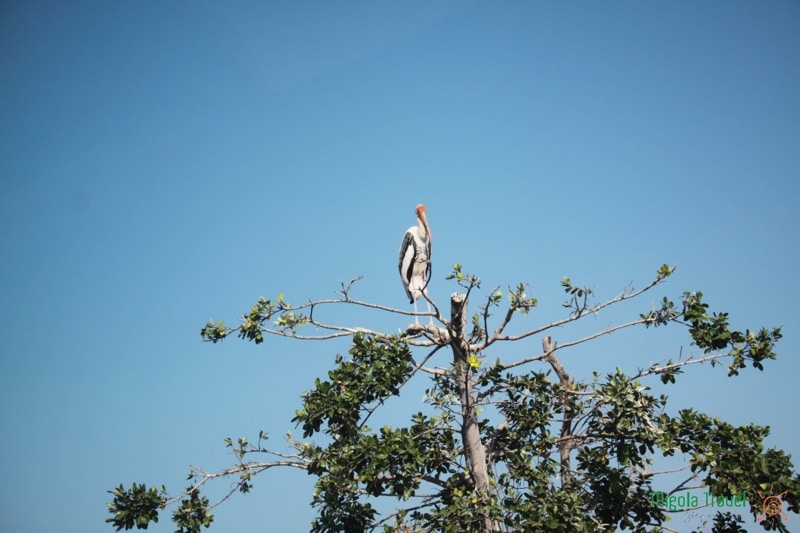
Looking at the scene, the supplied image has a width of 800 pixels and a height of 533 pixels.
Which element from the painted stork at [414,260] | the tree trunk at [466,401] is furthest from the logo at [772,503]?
the painted stork at [414,260]

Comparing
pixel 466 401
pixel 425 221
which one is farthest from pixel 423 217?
pixel 466 401

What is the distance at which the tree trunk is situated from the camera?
364 inches

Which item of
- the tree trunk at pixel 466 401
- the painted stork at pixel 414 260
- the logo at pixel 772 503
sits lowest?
the logo at pixel 772 503

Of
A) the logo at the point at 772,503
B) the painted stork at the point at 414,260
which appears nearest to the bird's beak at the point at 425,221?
the painted stork at the point at 414,260

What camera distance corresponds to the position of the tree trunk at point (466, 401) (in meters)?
9.25

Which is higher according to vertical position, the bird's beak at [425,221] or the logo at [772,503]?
the bird's beak at [425,221]

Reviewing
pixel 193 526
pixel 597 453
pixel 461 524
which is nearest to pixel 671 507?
pixel 597 453

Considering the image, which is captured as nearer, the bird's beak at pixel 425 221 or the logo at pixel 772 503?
the logo at pixel 772 503

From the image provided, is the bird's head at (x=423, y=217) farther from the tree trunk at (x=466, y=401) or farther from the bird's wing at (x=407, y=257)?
the tree trunk at (x=466, y=401)

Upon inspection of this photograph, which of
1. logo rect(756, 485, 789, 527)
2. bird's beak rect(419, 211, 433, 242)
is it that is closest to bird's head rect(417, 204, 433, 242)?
bird's beak rect(419, 211, 433, 242)

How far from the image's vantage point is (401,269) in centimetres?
1305

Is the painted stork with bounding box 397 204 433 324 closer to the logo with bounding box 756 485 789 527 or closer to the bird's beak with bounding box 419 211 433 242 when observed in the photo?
the bird's beak with bounding box 419 211 433 242

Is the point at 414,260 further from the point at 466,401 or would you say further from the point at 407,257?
the point at 466,401

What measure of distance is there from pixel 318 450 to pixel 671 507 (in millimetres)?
4241
